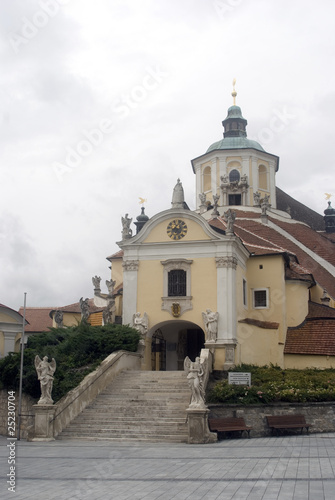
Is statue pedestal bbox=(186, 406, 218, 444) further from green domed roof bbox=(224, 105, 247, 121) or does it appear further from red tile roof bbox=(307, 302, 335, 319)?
green domed roof bbox=(224, 105, 247, 121)

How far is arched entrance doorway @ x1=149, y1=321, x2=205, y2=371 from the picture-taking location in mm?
32438

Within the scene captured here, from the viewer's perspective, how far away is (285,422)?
21.0m

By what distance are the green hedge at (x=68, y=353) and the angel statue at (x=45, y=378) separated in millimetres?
1633

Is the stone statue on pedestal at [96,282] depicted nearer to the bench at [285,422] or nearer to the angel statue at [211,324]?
the angel statue at [211,324]

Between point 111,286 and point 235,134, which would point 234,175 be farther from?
point 111,286

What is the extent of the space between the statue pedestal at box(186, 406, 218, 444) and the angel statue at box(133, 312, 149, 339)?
418 inches

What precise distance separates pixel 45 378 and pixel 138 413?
3.73 m

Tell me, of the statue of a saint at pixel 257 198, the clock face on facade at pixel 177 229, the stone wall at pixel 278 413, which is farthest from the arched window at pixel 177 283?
the statue of a saint at pixel 257 198

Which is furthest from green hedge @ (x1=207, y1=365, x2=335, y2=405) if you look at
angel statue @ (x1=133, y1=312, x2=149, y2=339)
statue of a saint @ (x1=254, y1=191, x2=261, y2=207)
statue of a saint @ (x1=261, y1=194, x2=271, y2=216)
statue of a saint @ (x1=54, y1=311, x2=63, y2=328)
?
statue of a saint @ (x1=254, y1=191, x2=261, y2=207)

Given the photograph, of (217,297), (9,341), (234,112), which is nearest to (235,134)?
(234,112)

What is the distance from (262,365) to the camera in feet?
99.9

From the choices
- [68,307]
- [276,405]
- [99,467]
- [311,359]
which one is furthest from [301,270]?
[99,467]

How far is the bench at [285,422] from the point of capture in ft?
68.3

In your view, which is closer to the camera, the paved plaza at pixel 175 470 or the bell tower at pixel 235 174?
the paved plaza at pixel 175 470
